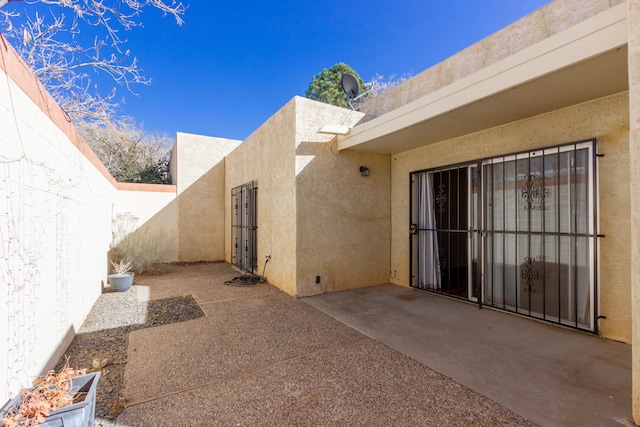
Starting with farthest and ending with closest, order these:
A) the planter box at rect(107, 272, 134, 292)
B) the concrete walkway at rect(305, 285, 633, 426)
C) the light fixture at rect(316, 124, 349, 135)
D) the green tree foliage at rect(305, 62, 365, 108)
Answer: the green tree foliage at rect(305, 62, 365, 108), the planter box at rect(107, 272, 134, 292), the light fixture at rect(316, 124, 349, 135), the concrete walkway at rect(305, 285, 633, 426)

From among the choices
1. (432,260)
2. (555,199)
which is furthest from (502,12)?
(432,260)

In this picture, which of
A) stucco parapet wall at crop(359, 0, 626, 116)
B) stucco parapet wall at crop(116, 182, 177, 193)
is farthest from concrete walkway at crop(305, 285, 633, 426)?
stucco parapet wall at crop(116, 182, 177, 193)

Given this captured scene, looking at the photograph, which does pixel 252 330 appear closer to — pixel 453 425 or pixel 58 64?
pixel 453 425

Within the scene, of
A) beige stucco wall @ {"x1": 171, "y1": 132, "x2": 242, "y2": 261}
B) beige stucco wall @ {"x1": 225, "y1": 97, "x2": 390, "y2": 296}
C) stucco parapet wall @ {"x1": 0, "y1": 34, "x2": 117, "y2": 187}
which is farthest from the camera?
beige stucco wall @ {"x1": 171, "y1": 132, "x2": 242, "y2": 261}

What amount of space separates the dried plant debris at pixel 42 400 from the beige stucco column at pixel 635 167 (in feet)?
12.6

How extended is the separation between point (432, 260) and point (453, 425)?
4.25 metres

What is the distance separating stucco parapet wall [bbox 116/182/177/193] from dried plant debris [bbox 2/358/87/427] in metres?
9.33

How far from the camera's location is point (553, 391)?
2.70 m

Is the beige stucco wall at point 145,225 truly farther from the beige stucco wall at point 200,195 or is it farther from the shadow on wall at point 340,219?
the shadow on wall at point 340,219

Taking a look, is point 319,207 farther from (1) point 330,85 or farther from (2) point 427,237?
(1) point 330,85

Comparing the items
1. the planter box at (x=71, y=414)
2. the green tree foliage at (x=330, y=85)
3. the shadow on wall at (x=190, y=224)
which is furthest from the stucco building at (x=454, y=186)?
the green tree foliage at (x=330, y=85)

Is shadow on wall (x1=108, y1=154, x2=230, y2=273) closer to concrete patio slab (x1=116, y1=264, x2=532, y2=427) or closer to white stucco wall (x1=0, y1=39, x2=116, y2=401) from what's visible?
white stucco wall (x1=0, y1=39, x2=116, y2=401)

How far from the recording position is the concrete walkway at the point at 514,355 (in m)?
2.50

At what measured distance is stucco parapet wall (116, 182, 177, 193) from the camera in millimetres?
10059
